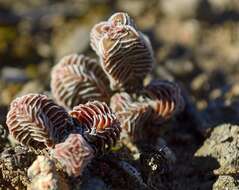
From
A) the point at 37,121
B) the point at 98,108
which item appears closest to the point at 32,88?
the point at 98,108

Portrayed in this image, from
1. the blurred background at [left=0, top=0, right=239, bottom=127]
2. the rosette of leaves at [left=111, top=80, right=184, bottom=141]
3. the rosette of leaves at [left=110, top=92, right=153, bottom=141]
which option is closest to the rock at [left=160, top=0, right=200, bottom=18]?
the blurred background at [left=0, top=0, right=239, bottom=127]

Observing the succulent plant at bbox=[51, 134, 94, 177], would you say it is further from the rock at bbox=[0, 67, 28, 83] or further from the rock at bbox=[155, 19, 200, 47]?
the rock at bbox=[155, 19, 200, 47]

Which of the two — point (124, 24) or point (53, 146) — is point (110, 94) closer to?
point (124, 24)

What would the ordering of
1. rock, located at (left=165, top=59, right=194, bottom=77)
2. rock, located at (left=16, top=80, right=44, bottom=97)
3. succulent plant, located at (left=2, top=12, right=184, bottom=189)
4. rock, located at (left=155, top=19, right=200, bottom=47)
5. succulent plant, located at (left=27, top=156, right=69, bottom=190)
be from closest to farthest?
succulent plant, located at (left=27, top=156, right=69, bottom=190), succulent plant, located at (left=2, top=12, right=184, bottom=189), rock, located at (left=16, top=80, right=44, bottom=97), rock, located at (left=165, top=59, right=194, bottom=77), rock, located at (left=155, top=19, right=200, bottom=47)

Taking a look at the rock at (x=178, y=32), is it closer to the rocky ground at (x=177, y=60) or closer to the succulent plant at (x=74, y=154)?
the rocky ground at (x=177, y=60)

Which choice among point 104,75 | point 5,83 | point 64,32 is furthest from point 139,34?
point 64,32

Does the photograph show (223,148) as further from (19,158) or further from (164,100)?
(19,158)
